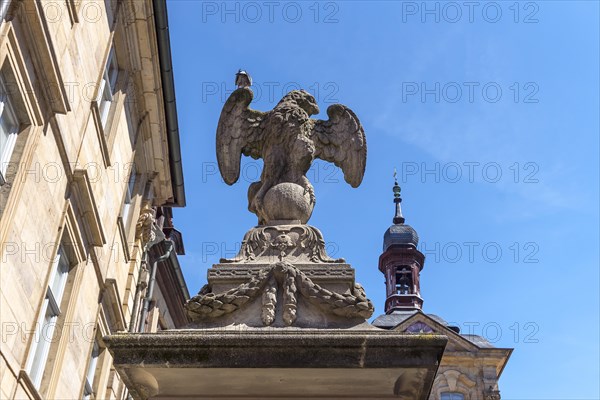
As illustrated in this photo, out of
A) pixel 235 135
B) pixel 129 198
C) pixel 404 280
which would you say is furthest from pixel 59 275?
pixel 404 280

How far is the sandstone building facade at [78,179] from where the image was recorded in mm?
9102

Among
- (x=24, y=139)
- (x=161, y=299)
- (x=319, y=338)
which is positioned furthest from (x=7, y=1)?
(x=161, y=299)

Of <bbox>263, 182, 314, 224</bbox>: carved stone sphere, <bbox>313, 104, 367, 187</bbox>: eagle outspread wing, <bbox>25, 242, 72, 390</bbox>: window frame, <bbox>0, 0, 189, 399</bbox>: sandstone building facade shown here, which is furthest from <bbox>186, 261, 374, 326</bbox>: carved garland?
<bbox>25, 242, 72, 390</bbox>: window frame

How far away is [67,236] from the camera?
11.6m

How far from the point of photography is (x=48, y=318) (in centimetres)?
1121

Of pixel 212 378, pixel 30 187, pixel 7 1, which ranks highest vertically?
pixel 7 1

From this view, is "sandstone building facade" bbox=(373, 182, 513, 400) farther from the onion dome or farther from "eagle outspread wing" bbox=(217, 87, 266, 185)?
"eagle outspread wing" bbox=(217, 87, 266, 185)

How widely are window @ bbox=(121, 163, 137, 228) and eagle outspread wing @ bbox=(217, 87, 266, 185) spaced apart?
11.0m

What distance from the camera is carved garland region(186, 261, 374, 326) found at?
419 centimetres

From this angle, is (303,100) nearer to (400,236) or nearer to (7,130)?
(7,130)

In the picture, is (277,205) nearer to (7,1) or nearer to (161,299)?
(7,1)

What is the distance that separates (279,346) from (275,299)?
0.44 m

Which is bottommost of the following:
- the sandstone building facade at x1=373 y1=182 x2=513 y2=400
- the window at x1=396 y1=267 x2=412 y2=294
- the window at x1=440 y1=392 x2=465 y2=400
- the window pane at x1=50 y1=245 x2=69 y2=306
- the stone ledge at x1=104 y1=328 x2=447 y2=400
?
the stone ledge at x1=104 y1=328 x2=447 y2=400

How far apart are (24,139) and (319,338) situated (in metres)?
7.14
